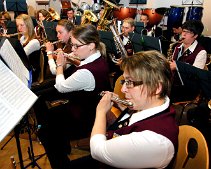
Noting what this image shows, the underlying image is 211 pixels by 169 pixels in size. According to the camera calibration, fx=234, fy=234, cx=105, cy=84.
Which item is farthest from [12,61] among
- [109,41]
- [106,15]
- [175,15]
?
[175,15]

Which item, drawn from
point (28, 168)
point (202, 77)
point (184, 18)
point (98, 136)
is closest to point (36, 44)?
point (28, 168)

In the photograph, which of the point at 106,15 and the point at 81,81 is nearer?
the point at 81,81

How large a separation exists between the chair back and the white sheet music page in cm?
88

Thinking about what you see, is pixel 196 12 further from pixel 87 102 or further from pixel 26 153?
pixel 26 153

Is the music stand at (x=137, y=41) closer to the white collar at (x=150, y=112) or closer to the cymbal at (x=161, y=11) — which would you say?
the white collar at (x=150, y=112)

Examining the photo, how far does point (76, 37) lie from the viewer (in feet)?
7.30

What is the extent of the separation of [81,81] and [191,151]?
3.79ft

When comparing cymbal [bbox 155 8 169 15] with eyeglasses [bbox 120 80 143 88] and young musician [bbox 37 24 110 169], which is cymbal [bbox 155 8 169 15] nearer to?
young musician [bbox 37 24 110 169]

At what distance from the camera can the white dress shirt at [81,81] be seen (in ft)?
6.82

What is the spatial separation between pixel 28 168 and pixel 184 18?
619 cm

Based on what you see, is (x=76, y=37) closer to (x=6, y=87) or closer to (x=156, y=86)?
(x=6, y=87)

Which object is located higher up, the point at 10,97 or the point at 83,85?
the point at 10,97

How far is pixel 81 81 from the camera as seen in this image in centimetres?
210

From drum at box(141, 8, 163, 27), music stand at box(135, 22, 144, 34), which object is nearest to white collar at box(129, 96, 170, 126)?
music stand at box(135, 22, 144, 34)
